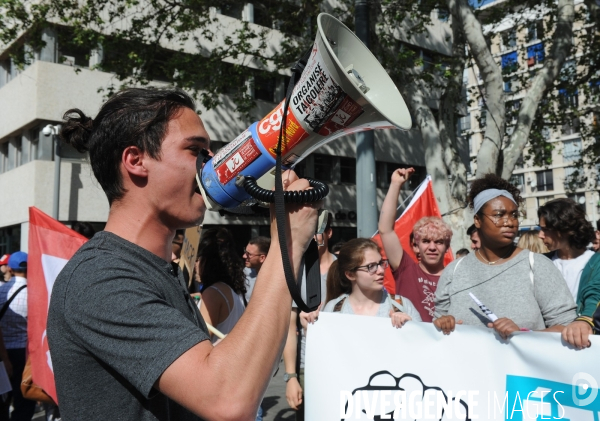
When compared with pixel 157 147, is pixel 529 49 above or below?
above

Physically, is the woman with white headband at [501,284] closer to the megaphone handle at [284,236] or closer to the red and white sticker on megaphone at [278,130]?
the megaphone handle at [284,236]

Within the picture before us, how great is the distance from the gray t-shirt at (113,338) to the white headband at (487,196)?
2457 millimetres

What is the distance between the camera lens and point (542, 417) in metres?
2.90

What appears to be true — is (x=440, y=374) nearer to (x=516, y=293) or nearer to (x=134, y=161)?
(x=516, y=293)

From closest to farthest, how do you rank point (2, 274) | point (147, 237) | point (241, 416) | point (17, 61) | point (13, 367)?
point (241, 416), point (147, 237), point (13, 367), point (2, 274), point (17, 61)

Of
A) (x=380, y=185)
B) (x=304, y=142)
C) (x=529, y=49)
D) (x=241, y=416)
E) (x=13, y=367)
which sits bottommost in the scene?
(x=13, y=367)

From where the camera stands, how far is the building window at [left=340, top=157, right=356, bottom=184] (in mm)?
21859

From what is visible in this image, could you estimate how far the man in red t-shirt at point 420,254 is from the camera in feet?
13.3

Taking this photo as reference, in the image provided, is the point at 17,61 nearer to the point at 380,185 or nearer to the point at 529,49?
the point at 529,49

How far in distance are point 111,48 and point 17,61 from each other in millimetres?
1640

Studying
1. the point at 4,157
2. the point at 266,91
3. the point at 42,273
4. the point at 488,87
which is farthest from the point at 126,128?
the point at 4,157

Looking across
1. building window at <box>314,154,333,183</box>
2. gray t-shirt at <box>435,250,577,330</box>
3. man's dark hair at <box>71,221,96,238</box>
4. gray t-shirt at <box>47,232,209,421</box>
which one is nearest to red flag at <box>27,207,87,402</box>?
man's dark hair at <box>71,221,96,238</box>

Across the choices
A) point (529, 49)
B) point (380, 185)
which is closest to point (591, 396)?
point (529, 49)

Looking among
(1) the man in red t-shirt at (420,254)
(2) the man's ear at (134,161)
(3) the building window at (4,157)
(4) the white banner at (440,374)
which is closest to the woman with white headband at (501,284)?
(4) the white banner at (440,374)
